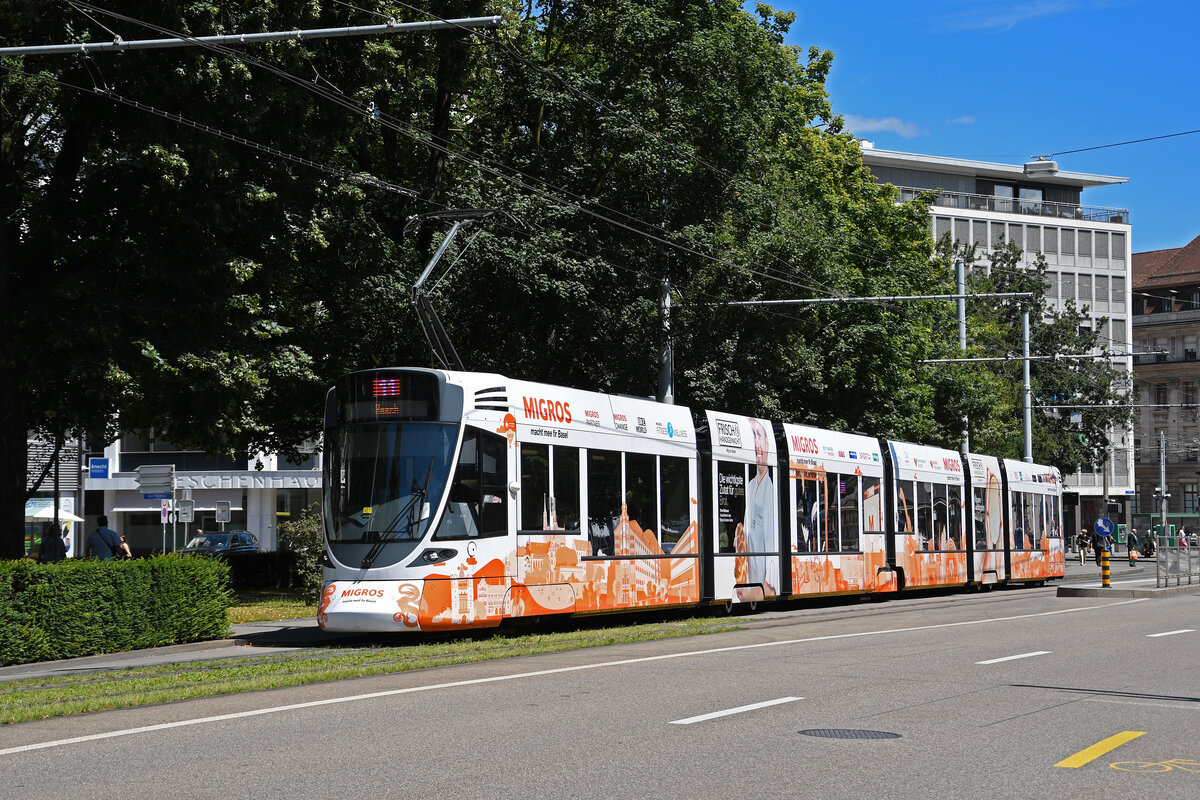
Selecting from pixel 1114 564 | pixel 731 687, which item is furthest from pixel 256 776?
pixel 1114 564

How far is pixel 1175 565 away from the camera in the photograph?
111 feet

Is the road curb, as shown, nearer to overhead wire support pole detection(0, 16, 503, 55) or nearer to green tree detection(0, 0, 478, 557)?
green tree detection(0, 0, 478, 557)

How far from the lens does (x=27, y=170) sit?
81.4 ft

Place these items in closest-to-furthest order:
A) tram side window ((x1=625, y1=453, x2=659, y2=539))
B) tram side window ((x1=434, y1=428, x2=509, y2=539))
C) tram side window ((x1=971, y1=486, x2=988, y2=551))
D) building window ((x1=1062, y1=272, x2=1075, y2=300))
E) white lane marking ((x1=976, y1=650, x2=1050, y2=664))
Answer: white lane marking ((x1=976, y1=650, x2=1050, y2=664))
tram side window ((x1=434, y1=428, x2=509, y2=539))
tram side window ((x1=625, y1=453, x2=659, y2=539))
tram side window ((x1=971, y1=486, x2=988, y2=551))
building window ((x1=1062, y1=272, x2=1075, y2=300))

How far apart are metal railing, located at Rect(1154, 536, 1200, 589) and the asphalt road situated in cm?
1894

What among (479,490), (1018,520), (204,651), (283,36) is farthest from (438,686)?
(1018,520)

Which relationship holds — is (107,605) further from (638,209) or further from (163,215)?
(638,209)

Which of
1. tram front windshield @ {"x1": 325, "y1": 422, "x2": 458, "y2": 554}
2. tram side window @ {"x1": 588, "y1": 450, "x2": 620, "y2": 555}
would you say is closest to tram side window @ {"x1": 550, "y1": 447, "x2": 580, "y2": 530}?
tram side window @ {"x1": 588, "y1": 450, "x2": 620, "y2": 555}

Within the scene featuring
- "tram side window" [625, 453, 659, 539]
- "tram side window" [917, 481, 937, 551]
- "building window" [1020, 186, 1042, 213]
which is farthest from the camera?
"building window" [1020, 186, 1042, 213]

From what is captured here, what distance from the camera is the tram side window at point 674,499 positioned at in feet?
70.4

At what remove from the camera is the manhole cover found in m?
9.04

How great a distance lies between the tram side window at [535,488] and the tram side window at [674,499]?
10.3 feet

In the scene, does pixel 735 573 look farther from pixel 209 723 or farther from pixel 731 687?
pixel 209 723

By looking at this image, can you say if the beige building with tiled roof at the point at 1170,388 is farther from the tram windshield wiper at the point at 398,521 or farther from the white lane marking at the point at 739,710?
the white lane marking at the point at 739,710
